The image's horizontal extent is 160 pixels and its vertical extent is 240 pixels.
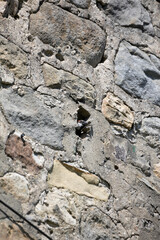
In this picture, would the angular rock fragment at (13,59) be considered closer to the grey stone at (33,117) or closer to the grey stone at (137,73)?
the grey stone at (33,117)

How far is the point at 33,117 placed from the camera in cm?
184

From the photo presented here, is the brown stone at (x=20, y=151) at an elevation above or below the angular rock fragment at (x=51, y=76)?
below

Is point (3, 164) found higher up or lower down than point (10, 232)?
higher up

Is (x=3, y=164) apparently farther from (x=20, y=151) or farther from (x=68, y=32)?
(x=68, y=32)

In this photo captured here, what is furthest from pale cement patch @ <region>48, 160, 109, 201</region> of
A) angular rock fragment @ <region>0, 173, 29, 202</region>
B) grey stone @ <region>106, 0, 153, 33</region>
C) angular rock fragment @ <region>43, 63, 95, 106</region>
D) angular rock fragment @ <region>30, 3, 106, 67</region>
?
grey stone @ <region>106, 0, 153, 33</region>

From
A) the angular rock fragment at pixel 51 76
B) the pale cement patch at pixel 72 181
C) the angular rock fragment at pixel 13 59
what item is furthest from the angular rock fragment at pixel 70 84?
the pale cement patch at pixel 72 181

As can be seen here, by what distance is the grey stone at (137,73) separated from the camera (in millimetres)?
2322

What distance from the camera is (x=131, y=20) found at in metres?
2.46

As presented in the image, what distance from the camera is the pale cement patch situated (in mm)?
1797

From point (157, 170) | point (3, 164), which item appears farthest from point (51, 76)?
point (157, 170)

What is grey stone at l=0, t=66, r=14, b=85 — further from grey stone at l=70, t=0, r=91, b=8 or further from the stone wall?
grey stone at l=70, t=0, r=91, b=8

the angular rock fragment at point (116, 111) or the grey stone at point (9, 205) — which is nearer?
the grey stone at point (9, 205)

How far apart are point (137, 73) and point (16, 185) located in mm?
1071

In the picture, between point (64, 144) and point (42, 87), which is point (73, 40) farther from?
point (64, 144)
